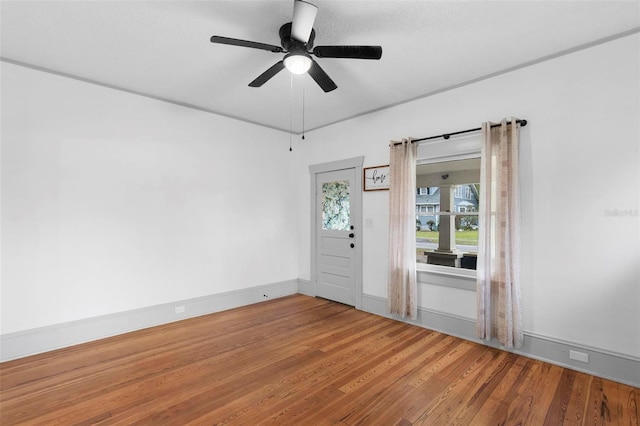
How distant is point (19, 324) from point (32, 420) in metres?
1.38

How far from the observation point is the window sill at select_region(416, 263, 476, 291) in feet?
10.9

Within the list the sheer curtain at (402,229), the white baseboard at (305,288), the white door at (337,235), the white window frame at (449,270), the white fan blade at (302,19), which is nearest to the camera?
the white fan blade at (302,19)

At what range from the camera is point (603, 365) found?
8.27 ft

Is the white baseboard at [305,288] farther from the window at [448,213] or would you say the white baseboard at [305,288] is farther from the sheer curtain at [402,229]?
the window at [448,213]

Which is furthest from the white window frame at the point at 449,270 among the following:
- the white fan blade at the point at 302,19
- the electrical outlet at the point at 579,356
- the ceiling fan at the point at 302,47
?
the white fan blade at the point at 302,19

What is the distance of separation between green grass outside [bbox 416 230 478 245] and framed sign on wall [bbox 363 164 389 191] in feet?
2.55

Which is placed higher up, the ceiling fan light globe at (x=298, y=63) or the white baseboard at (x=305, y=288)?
the ceiling fan light globe at (x=298, y=63)

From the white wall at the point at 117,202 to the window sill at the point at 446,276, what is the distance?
2.43m

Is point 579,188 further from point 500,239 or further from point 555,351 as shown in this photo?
point 555,351

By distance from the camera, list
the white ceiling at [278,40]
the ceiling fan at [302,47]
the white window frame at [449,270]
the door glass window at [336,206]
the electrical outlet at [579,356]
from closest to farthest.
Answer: the ceiling fan at [302,47] → the white ceiling at [278,40] → the electrical outlet at [579,356] → the white window frame at [449,270] → the door glass window at [336,206]

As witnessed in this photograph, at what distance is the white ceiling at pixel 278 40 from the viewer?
7.14 feet

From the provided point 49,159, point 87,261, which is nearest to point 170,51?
point 49,159

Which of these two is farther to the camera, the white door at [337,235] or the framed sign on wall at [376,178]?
the white door at [337,235]

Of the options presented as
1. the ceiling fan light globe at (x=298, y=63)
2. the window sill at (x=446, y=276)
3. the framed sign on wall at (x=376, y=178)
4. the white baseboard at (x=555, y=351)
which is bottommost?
the white baseboard at (x=555, y=351)
